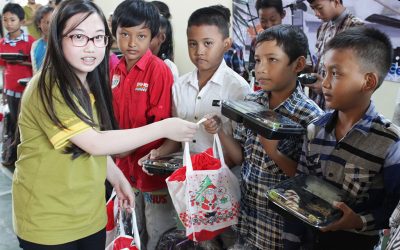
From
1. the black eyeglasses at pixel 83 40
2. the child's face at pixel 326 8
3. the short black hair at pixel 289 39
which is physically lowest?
the black eyeglasses at pixel 83 40

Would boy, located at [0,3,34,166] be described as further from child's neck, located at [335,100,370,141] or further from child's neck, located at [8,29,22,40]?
child's neck, located at [335,100,370,141]

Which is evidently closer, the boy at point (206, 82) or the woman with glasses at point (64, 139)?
the woman with glasses at point (64, 139)

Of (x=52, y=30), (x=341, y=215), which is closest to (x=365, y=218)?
(x=341, y=215)

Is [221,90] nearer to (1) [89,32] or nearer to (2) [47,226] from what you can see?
(1) [89,32]

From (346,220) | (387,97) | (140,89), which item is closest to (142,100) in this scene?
(140,89)

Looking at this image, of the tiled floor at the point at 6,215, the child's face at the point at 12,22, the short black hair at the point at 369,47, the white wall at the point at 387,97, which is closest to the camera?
the short black hair at the point at 369,47

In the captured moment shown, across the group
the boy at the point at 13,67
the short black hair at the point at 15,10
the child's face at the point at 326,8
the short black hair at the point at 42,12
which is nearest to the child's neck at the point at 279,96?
the child's face at the point at 326,8

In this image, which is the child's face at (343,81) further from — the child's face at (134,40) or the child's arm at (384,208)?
the child's face at (134,40)

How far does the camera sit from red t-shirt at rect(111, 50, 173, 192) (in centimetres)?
152

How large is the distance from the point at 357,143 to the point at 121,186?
31.8 inches

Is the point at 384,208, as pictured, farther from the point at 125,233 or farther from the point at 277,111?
the point at 125,233

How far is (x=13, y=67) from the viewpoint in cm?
306

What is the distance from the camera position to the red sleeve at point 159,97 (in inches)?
59.7

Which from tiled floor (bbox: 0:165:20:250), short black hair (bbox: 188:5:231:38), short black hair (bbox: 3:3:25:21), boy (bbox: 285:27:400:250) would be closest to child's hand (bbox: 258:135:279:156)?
boy (bbox: 285:27:400:250)
